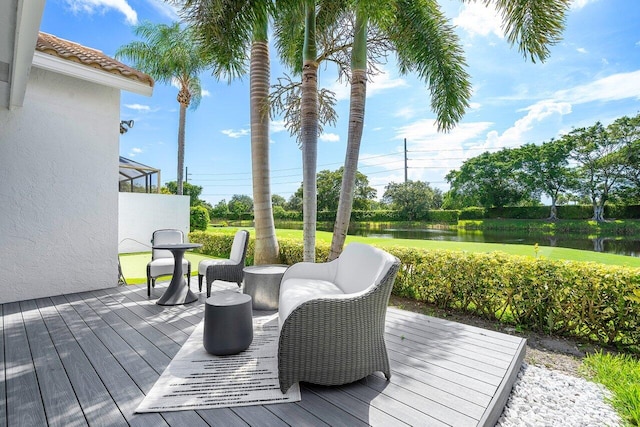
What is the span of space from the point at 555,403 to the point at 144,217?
12792 millimetres

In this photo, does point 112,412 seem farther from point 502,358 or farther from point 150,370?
point 502,358

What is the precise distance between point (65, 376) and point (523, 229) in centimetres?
3145

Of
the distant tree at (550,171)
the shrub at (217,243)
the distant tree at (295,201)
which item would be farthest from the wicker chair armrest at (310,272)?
the distant tree at (550,171)

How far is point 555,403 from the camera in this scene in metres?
2.35

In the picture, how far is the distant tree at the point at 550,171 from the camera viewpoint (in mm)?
29484

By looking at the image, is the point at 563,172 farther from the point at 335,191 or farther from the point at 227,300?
the point at 227,300

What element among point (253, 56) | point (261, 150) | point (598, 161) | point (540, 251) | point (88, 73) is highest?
point (598, 161)

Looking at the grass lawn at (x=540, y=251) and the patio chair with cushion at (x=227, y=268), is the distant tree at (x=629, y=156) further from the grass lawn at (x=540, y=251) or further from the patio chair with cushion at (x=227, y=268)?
the patio chair with cushion at (x=227, y=268)

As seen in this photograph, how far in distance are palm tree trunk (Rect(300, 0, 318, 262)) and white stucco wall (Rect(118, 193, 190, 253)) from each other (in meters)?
6.76

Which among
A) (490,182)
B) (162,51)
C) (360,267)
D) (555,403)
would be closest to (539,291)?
(555,403)

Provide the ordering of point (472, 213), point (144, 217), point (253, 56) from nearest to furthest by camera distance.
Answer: point (253, 56), point (144, 217), point (472, 213)

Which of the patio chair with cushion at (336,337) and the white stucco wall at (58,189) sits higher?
the white stucco wall at (58,189)

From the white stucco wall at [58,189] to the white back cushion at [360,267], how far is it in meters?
4.21

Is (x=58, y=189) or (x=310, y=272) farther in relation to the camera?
(x=58, y=189)
